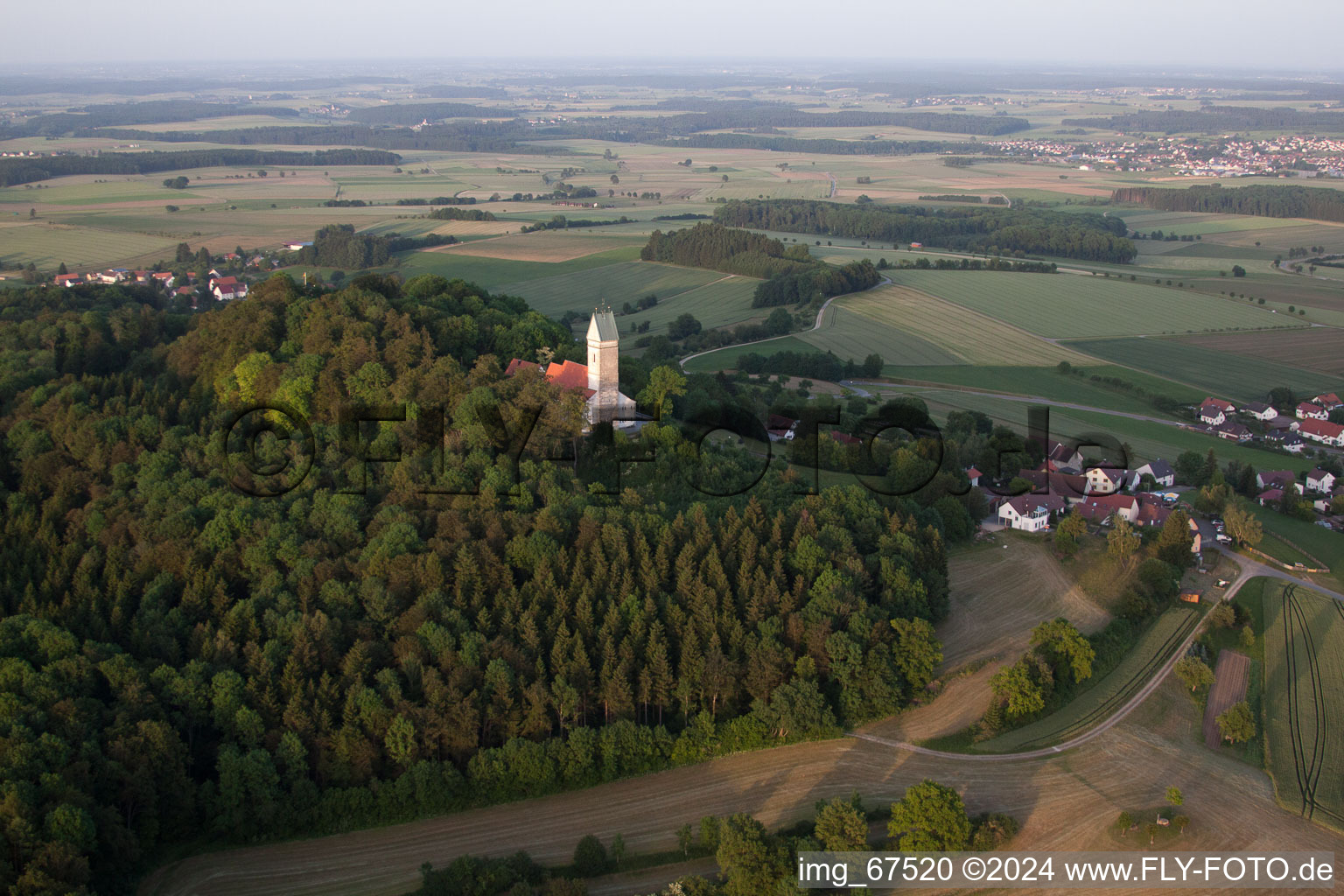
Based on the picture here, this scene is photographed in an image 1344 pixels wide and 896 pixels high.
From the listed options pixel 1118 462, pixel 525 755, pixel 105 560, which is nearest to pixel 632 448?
pixel 525 755

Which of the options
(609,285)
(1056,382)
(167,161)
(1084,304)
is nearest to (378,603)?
(1056,382)

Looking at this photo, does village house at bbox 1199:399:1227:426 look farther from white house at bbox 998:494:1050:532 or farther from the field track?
the field track

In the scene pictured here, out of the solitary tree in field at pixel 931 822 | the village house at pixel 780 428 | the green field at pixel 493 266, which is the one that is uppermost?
the green field at pixel 493 266

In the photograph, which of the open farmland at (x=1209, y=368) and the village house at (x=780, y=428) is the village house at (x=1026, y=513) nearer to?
the village house at (x=780, y=428)

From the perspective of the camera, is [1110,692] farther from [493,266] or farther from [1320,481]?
[493,266]

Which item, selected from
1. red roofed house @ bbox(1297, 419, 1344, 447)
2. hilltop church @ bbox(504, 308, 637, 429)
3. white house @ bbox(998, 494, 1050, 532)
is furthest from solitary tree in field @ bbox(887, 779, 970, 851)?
red roofed house @ bbox(1297, 419, 1344, 447)

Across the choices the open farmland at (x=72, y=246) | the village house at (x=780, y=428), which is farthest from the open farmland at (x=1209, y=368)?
the open farmland at (x=72, y=246)
